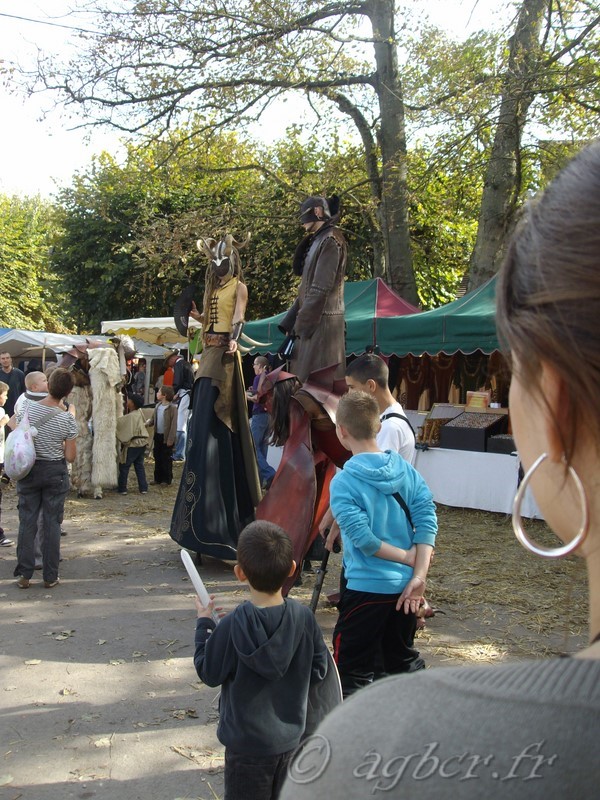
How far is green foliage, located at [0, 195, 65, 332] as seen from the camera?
35344 mm

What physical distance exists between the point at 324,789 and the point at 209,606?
2182 mm

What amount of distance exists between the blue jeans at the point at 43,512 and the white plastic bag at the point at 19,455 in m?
0.15

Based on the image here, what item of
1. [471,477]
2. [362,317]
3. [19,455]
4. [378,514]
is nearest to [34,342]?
[362,317]

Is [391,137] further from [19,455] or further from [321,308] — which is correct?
[19,455]

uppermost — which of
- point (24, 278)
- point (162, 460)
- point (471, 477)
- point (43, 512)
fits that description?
point (24, 278)

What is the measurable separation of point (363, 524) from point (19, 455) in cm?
383

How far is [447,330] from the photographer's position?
10070mm

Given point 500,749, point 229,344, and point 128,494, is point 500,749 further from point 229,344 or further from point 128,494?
point 128,494

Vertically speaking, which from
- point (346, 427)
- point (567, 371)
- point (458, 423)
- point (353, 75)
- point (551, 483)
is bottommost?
point (458, 423)

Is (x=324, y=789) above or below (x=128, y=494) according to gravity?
above

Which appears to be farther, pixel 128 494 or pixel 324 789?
pixel 128 494

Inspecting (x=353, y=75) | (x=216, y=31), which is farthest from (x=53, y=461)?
(x=353, y=75)

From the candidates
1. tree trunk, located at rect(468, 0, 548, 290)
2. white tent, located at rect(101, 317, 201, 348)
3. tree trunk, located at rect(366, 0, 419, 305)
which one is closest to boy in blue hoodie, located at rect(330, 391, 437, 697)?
tree trunk, located at rect(468, 0, 548, 290)

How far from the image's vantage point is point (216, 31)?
13797 mm
